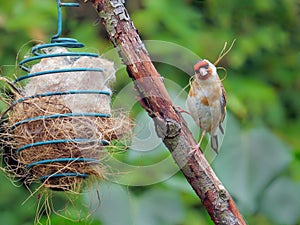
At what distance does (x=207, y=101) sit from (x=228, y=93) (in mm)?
1212

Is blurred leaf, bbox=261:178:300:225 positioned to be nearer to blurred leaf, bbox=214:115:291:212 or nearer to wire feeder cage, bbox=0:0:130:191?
blurred leaf, bbox=214:115:291:212

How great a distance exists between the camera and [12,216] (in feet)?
11.5

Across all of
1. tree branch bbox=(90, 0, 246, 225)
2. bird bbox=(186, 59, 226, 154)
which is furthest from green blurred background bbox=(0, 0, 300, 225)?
tree branch bbox=(90, 0, 246, 225)

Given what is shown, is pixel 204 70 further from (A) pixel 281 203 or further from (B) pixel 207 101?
(A) pixel 281 203

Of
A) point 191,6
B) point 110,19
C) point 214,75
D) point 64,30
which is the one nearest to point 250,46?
point 191,6

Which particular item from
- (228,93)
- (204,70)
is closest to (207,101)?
(204,70)

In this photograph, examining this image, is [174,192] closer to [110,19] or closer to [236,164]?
[236,164]

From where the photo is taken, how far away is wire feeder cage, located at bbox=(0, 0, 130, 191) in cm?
207

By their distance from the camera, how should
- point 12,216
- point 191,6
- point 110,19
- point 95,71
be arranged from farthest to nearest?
point 191,6 < point 12,216 < point 95,71 < point 110,19

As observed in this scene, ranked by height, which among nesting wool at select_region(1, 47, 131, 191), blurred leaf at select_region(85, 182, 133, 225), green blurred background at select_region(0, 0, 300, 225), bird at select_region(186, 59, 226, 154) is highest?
nesting wool at select_region(1, 47, 131, 191)

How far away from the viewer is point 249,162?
268 cm

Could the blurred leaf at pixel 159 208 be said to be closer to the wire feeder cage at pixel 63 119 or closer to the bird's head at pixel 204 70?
the wire feeder cage at pixel 63 119

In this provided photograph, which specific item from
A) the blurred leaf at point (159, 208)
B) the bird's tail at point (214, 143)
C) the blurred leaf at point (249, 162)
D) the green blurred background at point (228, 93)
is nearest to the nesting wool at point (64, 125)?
the green blurred background at point (228, 93)

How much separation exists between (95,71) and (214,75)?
1.10 ft
